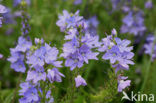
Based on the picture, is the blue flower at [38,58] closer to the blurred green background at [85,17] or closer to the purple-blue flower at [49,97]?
the purple-blue flower at [49,97]

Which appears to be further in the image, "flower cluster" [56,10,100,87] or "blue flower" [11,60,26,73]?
"blue flower" [11,60,26,73]

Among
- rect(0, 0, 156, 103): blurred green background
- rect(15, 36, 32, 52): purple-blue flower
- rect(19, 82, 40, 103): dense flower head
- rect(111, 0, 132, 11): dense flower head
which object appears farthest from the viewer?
rect(111, 0, 132, 11): dense flower head

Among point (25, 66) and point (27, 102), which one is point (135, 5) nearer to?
point (25, 66)

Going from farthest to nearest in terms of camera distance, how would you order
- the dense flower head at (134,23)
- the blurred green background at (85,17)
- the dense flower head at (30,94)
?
1. the dense flower head at (134,23)
2. the blurred green background at (85,17)
3. the dense flower head at (30,94)

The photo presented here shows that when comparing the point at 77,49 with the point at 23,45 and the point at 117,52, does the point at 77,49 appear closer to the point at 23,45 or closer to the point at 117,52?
the point at 117,52

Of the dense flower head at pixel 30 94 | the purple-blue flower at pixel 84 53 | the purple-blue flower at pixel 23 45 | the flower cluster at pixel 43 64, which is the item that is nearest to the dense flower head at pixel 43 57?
the flower cluster at pixel 43 64

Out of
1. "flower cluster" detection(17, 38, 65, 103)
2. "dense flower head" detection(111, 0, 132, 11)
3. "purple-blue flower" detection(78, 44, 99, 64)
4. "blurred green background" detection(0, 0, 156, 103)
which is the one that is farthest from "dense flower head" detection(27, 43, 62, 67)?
"dense flower head" detection(111, 0, 132, 11)

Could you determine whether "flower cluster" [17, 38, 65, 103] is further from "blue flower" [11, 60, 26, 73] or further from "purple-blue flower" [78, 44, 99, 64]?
"blue flower" [11, 60, 26, 73]

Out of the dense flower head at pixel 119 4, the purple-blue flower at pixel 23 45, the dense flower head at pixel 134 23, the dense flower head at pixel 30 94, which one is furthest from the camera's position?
the dense flower head at pixel 119 4
